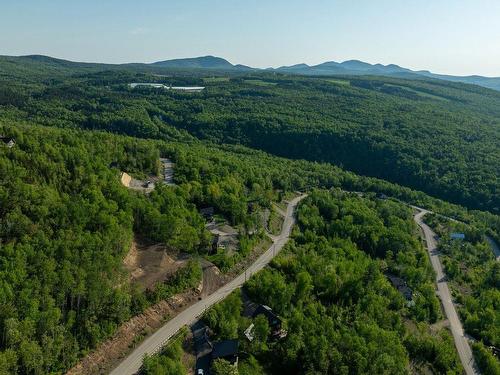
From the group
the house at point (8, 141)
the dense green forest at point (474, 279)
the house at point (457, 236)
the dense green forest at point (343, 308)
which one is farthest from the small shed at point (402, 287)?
the house at point (8, 141)

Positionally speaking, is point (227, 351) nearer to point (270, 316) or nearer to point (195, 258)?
point (270, 316)

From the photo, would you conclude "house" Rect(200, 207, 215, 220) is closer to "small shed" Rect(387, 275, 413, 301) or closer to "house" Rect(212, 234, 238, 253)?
"house" Rect(212, 234, 238, 253)

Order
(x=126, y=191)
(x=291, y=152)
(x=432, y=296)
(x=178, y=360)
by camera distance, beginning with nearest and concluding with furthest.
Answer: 1. (x=178, y=360)
2. (x=126, y=191)
3. (x=432, y=296)
4. (x=291, y=152)

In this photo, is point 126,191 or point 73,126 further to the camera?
point 73,126

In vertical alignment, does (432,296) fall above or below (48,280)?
below

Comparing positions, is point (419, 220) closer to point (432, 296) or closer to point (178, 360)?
point (432, 296)

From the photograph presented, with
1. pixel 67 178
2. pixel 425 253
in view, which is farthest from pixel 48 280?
pixel 425 253

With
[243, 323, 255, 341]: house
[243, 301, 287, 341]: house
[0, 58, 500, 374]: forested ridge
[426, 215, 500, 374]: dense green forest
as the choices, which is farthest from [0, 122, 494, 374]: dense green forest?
[426, 215, 500, 374]: dense green forest
